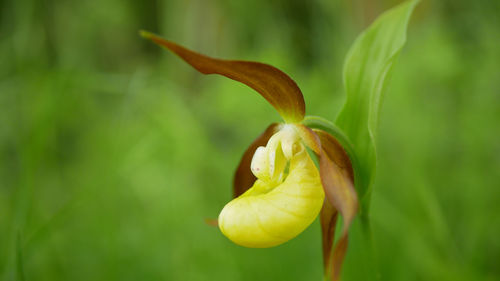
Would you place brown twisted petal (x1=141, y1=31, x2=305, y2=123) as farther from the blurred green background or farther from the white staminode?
the blurred green background

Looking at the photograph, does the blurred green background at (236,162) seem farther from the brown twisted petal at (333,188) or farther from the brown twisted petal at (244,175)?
the brown twisted petal at (244,175)

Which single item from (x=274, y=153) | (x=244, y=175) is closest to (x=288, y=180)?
(x=274, y=153)

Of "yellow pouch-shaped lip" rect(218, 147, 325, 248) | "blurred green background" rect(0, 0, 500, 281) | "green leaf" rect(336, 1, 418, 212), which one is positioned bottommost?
"blurred green background" rect(0, 0, 500, 281)

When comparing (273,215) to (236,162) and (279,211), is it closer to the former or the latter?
(279,211)

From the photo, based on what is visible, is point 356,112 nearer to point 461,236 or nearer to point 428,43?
point 461,236

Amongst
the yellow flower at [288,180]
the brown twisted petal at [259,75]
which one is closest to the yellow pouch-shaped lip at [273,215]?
the yellow flower at [288,180]

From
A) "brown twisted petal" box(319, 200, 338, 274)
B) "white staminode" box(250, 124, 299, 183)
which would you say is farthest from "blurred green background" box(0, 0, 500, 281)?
"white staminode" box(250, 124, 299, 183)

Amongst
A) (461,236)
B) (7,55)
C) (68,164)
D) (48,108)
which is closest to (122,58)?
(68,164)
